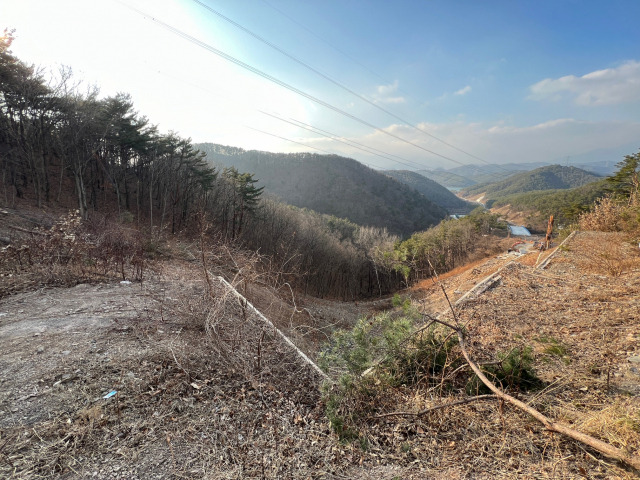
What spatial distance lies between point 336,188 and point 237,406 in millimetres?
74042

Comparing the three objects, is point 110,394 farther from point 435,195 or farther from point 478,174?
point 435,195

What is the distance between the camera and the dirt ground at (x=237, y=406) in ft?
7.07

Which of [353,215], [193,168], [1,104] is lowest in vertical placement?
[353,215]

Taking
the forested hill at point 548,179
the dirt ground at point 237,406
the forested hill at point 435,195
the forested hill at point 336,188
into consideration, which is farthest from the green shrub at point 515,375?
the forested hill at point 548,179

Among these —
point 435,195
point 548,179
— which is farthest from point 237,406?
point 548,179

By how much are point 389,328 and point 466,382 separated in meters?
0.90

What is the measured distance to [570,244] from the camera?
985 centimetres

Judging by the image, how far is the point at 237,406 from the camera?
9.63ft

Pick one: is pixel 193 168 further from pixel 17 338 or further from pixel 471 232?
pixel 471 232

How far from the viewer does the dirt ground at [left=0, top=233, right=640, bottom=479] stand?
7.07 ft

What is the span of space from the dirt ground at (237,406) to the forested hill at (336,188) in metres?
58.3

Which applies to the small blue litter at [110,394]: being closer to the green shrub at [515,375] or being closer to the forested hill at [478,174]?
the green shrub at [515,375]

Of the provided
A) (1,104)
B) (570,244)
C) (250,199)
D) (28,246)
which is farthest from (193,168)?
(570,244)

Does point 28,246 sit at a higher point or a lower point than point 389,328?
lower
